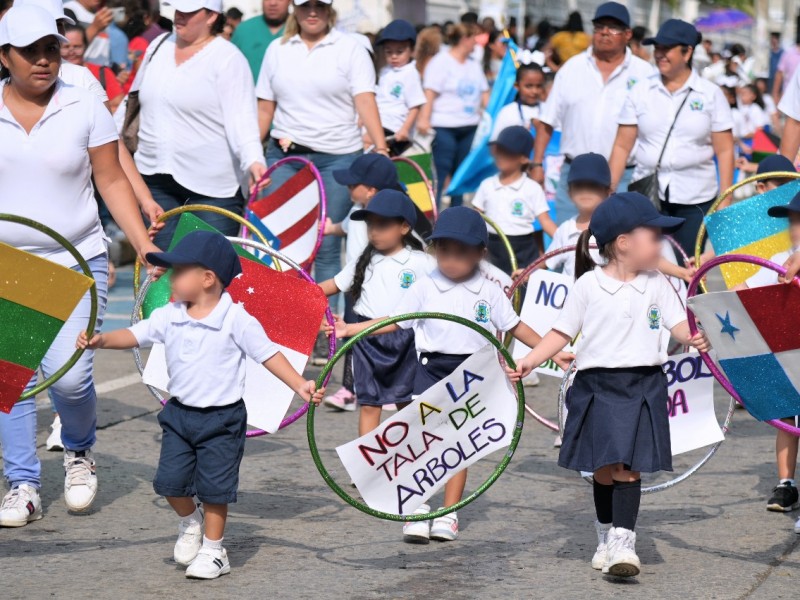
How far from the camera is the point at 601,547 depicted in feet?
19.6

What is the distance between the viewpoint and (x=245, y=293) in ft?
22.9

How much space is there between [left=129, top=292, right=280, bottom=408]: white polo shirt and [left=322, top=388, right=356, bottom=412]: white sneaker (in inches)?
126

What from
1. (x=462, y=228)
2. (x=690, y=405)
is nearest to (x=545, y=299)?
(x=690, y=405)

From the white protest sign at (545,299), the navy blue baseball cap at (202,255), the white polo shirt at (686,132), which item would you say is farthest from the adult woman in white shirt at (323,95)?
the navy blue baseball cap at (202,255)

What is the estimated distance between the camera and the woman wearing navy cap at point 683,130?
364 inches

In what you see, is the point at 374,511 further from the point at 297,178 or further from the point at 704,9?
the point at 704,9

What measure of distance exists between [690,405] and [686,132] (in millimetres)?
3007

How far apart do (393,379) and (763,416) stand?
74.1 inches

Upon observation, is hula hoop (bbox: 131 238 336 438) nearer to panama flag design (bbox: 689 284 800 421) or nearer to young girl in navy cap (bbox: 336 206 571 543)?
young girl in navy cap (bbox: 336 206 571 543)

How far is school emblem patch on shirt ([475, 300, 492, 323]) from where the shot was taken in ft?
21.1

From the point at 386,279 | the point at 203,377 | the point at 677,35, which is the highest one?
the point at 677,35

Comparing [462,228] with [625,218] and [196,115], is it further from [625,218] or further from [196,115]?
[196,115]

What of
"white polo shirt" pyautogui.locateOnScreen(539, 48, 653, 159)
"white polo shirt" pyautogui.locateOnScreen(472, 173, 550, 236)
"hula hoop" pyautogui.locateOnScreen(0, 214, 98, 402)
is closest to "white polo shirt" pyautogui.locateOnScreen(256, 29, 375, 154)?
"white polo shirt" pyautogui.locateOnScreen(472, 173, 550, 236)

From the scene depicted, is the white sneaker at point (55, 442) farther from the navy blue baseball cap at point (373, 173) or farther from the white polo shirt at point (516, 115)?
the white polo shirt at point (516, 115)
